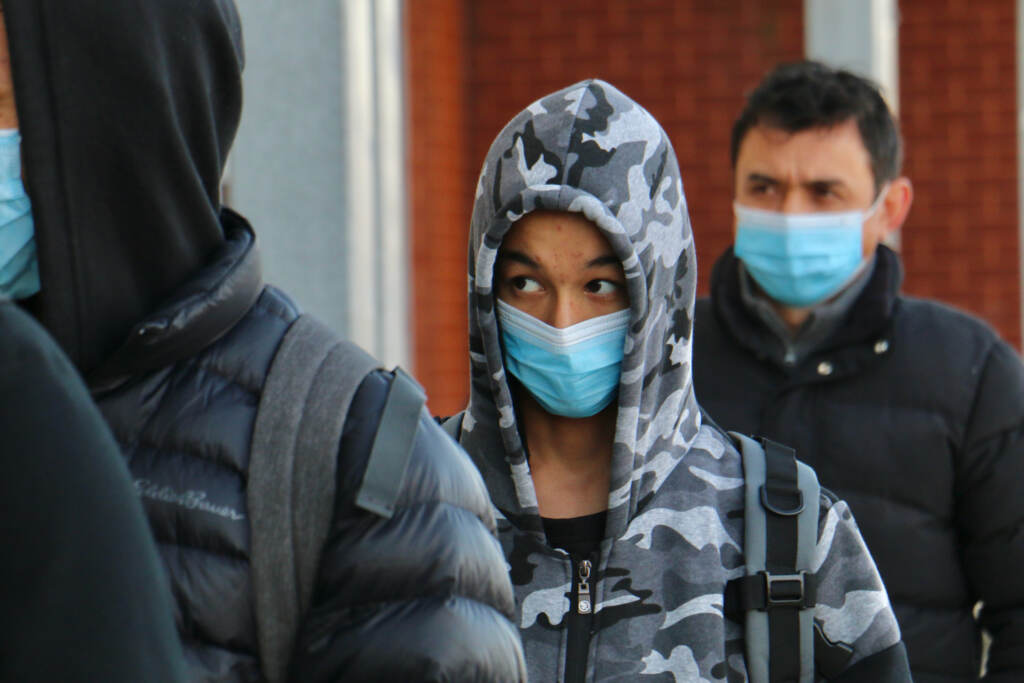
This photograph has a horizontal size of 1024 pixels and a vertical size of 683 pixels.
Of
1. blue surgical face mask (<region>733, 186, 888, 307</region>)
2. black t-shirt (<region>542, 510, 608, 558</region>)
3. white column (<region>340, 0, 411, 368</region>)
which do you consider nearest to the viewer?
black t-shirt (<region>542, 510, 608, 558</region>)

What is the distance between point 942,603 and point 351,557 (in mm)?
1898

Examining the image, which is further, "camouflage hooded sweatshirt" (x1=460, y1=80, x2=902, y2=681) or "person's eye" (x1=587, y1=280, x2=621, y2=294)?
"person's eye" (x1=587, y1=280, x2=621, y2=294)

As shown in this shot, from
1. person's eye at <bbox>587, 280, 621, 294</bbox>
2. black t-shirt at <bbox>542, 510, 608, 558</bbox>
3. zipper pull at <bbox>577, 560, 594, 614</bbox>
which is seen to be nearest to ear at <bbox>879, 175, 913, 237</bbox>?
person's eye at <bbox>587, 280, 621, 294</bbox>

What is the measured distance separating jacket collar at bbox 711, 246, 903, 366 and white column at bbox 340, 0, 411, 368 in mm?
2614

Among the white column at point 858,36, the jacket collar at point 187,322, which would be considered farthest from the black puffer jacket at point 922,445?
the white column at point 858,36

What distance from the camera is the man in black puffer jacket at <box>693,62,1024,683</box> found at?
2.97m

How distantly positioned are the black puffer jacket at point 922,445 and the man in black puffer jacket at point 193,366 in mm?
1633

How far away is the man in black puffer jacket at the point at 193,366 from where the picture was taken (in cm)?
141

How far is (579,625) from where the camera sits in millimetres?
2225

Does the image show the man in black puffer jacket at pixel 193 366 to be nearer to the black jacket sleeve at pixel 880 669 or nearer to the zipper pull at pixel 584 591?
the zipper pull at pixel 584 591

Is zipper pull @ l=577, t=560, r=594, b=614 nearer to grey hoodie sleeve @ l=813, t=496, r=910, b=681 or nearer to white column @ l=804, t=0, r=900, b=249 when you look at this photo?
grey hoodie sleeve @ l=813, t=496, r=910, b=681

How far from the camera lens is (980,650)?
3078 millimetres

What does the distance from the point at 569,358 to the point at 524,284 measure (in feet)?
0.56

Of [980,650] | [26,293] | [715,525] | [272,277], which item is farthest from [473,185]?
[26,293]
